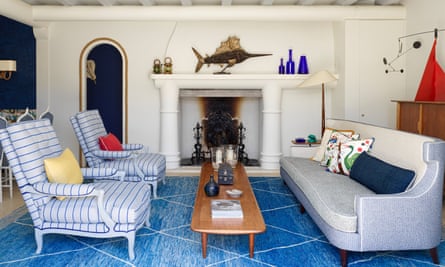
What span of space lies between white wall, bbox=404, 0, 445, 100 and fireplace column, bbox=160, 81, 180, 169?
340 centimetres


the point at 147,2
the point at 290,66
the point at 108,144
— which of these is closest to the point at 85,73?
the point at 147,2

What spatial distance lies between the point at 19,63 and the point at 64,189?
414 centimetres

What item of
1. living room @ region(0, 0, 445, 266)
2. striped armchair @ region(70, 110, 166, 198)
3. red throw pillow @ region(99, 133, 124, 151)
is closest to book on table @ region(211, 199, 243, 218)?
striped armchair @ region(70, 110, 166, 198)

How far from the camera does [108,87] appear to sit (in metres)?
6.55

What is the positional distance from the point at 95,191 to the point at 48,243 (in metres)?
0.76

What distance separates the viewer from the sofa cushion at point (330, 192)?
2.59 m

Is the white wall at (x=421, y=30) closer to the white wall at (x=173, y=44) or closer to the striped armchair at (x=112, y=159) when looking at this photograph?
the white wall at (x=173, y=44)

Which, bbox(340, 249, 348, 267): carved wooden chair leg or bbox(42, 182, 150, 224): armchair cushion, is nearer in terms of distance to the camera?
bbox(340, 249, 348, 267): carved wooden chair leg

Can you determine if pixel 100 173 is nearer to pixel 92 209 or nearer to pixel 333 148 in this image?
pixel 92 209

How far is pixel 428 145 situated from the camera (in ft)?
8.75

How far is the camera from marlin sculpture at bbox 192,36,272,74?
621 cm

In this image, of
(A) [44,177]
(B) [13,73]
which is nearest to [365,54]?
(A) [44,177]

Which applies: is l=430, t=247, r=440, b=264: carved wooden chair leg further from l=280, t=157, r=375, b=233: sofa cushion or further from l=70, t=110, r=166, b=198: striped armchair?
l=70, t=110, r=166, b=198: striped armchair

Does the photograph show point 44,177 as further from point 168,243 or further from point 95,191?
point 168,243
